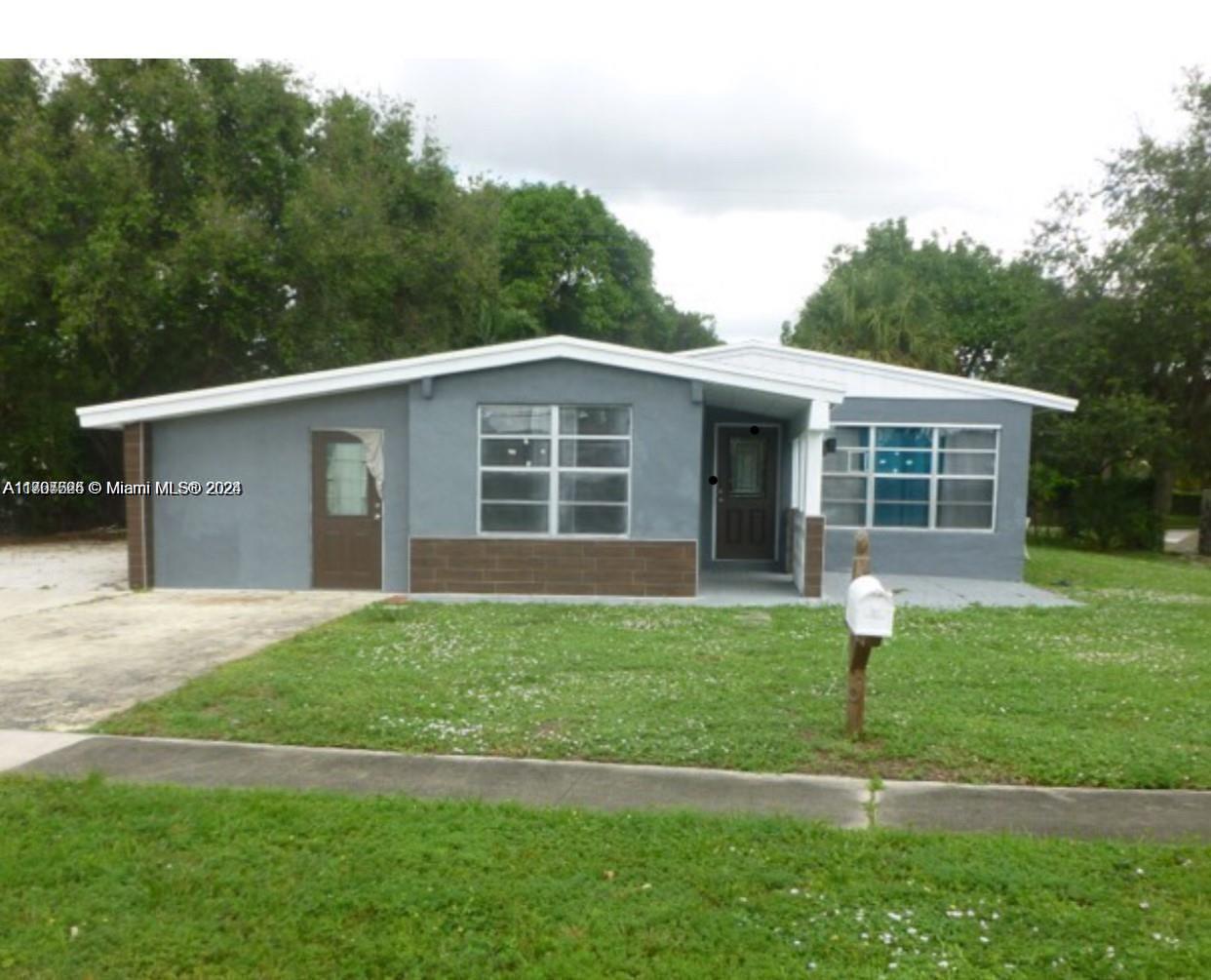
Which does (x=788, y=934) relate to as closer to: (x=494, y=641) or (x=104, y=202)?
(x=494, y=641)

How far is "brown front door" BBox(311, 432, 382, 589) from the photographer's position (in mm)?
12203

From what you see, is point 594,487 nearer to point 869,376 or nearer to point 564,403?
point 564,403

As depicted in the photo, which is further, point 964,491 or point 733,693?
point 964,491

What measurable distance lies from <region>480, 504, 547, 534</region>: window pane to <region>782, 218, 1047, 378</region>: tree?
15.9 metres

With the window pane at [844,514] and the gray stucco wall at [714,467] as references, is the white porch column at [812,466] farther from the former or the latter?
the window pane at [844,514]

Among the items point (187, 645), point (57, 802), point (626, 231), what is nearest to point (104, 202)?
point (187, 645)

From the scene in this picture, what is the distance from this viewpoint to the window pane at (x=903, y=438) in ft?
47.8

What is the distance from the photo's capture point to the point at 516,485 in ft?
39.0

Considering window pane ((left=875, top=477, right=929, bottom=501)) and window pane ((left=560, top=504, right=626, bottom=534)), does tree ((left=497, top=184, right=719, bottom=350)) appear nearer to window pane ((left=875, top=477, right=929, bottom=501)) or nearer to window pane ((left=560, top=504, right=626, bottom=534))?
window pane ((left=875, top=477, right=929, bottom=501))

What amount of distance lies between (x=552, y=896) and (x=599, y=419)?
8.46m

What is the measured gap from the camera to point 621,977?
3168 mm

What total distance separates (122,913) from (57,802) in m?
1.30

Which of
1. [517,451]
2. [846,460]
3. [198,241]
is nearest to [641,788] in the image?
[517,451]

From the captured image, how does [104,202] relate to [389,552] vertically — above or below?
above
